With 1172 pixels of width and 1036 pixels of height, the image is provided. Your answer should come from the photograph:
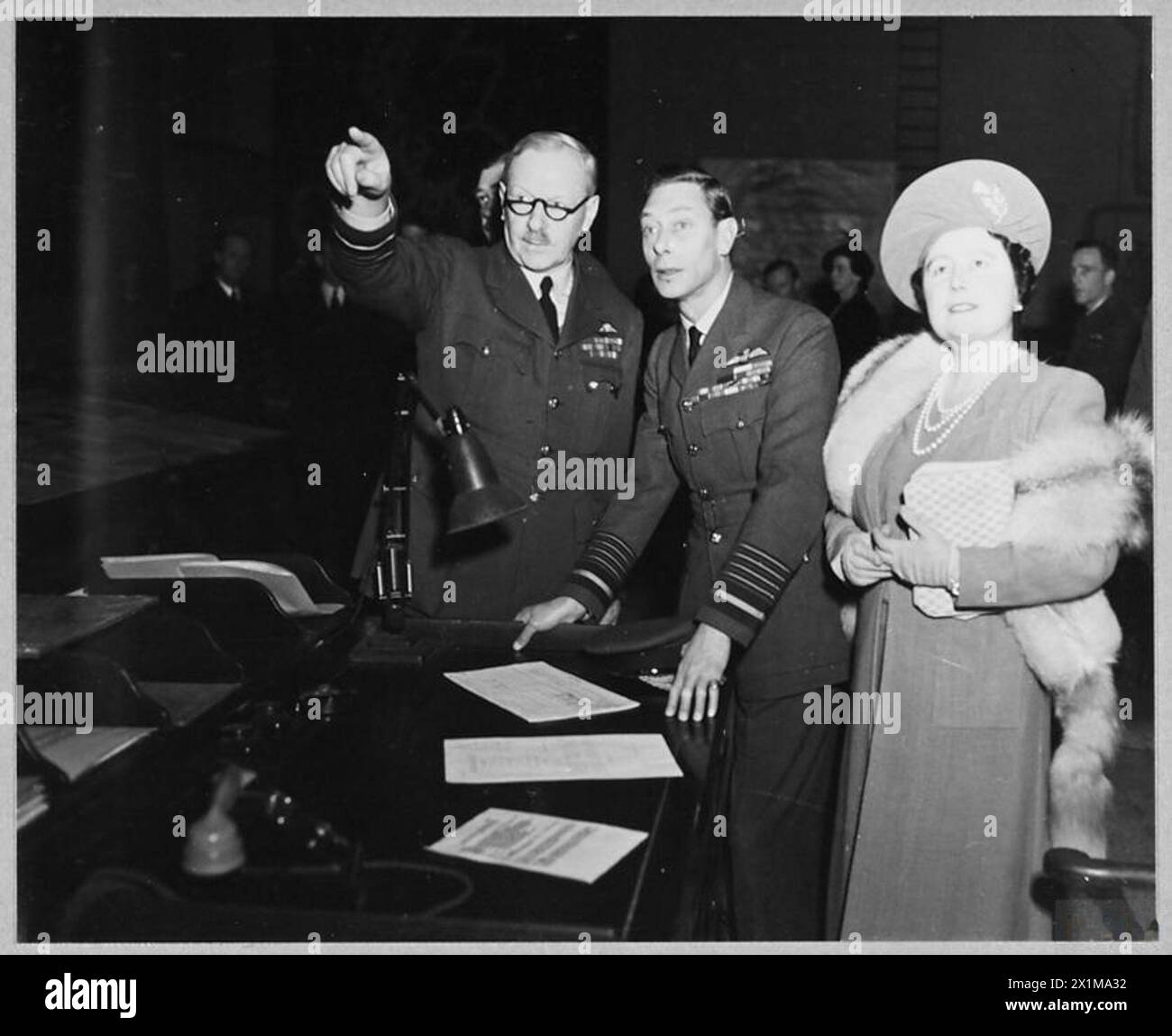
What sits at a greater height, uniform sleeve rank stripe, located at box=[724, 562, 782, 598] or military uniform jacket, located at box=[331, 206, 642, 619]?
military uniform jacket, located at box=[331, 206, 642, 619]

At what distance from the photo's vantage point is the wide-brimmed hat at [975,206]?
2104 mm

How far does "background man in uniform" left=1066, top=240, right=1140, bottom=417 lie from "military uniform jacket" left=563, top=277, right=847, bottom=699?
735 millimetres

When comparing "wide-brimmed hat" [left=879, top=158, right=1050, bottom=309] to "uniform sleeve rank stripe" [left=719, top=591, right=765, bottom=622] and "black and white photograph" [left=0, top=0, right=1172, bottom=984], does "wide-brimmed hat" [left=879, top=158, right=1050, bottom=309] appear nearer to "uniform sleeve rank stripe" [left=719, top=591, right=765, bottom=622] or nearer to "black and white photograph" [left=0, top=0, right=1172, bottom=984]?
"black and white photograph" [left=0, top=0, right=1172, bottom=984]

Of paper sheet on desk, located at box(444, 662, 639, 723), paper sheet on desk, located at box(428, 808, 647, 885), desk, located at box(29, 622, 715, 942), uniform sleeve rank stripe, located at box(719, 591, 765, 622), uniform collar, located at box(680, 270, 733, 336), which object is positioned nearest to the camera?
desk, located at box(29, 622, 715, 942)

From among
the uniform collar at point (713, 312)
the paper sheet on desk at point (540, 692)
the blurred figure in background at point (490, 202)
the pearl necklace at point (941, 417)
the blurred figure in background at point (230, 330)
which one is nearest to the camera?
the paper sheet on desk at point (540, 692)

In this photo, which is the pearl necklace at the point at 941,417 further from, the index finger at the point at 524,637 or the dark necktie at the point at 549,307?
the dark necktie at the point at 549,307

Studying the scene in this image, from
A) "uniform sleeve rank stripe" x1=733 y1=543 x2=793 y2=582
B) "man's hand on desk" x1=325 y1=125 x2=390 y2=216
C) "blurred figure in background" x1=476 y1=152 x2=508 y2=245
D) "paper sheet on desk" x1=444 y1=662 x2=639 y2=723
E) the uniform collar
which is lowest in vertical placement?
"paper sheet on desk" x1=444 y1=662 x2=639 y2=723

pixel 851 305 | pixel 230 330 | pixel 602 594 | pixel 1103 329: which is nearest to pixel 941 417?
pixel 602 594

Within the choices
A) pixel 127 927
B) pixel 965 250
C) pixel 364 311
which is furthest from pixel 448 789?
pixel 364 311

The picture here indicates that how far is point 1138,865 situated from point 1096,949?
1.29 ft

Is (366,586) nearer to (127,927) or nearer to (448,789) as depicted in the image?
(448,789)

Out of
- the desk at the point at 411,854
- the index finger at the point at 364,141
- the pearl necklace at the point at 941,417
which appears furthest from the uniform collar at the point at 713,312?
the desk at the point at 411,854

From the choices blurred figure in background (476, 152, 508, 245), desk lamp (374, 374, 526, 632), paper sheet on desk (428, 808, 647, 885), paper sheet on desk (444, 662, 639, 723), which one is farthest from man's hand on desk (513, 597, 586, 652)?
blurred figure in background (476, 152, 508, 245)

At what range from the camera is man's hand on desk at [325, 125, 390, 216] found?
2.34m
